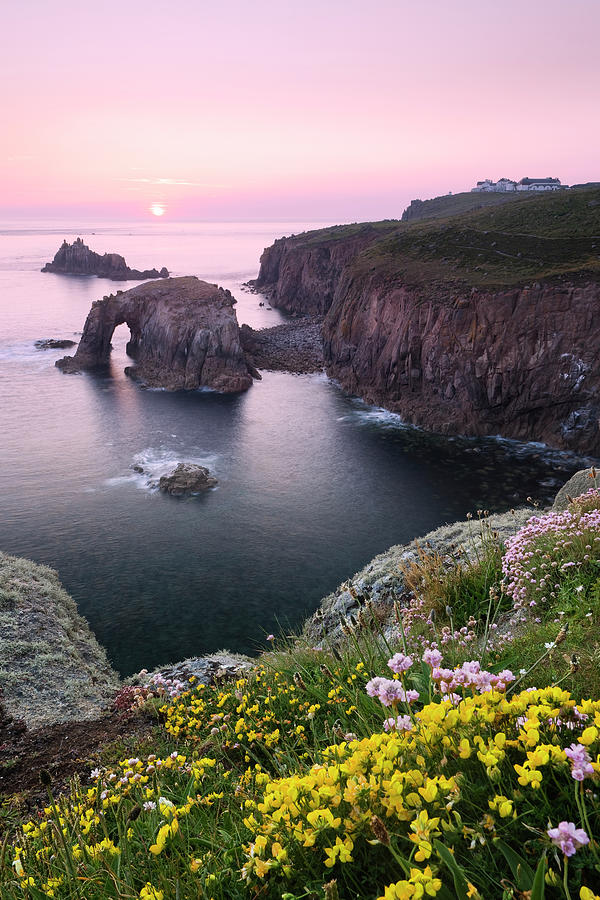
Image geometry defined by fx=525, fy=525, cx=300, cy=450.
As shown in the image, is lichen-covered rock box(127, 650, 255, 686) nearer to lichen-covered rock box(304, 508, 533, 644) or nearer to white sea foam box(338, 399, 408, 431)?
lichen-covered rock box(304, 508, 533, 644)

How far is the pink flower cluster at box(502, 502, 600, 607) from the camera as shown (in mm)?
7285

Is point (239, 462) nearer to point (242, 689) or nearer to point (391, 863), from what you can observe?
point (242, 689)

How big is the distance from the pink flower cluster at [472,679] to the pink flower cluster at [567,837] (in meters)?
0.93

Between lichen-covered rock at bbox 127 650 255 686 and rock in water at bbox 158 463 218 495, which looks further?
rock in water at bbox 158 463 218 495

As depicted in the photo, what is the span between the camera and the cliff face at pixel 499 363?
43.9 metres

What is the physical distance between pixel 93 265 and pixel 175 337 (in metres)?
146

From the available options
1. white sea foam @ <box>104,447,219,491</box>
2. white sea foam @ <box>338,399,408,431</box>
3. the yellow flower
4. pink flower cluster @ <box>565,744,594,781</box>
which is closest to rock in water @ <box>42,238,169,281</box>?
white sea foam @ <box>338,399,408,431</box>

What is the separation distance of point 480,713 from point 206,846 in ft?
6.83

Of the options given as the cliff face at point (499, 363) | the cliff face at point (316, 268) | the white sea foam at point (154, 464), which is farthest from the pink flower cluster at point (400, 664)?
A: the cliff face at point (316, 268)

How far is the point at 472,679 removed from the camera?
288 centimetres

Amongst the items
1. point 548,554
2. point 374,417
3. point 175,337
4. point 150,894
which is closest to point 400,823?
point 150,894

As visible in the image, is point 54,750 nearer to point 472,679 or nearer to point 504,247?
point 472,679

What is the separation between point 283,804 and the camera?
106 inches

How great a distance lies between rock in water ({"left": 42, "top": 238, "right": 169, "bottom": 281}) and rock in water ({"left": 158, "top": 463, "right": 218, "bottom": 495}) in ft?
519
